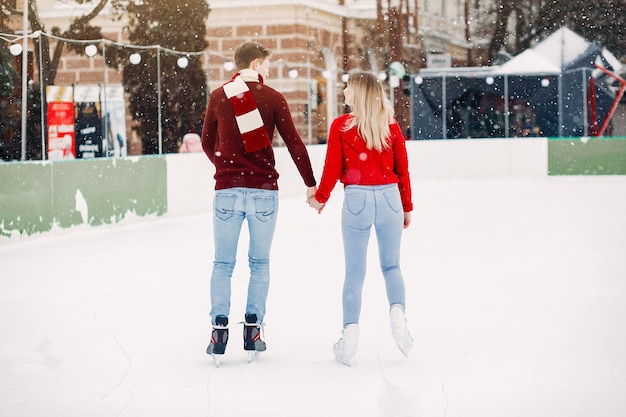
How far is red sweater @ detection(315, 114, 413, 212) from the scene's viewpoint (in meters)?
5.05

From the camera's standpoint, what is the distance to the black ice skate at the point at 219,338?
5.15 metres

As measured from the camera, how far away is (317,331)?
610 cm

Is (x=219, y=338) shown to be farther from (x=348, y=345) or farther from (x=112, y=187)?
(x=112, y=187)

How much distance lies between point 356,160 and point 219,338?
3.32ft

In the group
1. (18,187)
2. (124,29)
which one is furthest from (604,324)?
(124,29)

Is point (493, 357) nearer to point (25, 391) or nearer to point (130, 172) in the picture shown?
point (25, 391)

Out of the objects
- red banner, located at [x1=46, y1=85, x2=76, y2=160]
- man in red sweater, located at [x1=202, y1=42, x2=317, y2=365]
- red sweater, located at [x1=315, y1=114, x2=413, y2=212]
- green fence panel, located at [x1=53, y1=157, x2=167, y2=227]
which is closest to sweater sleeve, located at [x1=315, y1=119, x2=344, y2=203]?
red sweater, located at [x1=315, y1=114, x2=413, y2=212]

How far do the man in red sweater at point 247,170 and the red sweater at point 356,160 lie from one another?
0.13 meters

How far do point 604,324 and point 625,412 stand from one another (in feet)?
6.67

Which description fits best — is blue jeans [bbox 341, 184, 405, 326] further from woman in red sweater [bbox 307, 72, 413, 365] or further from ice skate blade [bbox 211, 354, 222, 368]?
ice skate blade [bbox 211, 354, 222, 368]

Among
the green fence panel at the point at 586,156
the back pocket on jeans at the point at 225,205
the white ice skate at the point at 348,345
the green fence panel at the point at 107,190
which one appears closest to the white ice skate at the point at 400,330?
the white ice skate at the point at 348,345

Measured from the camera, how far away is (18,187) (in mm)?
11477

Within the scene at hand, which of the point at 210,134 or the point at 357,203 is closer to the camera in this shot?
the point at 357,203

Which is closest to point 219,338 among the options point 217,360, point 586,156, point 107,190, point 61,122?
point 217,360
